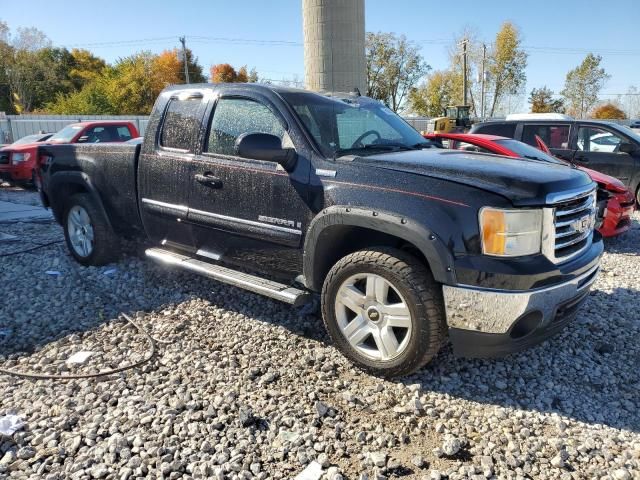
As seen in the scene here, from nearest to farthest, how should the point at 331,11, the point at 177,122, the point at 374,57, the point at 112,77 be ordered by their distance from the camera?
the point at 177,122 → the point at 331,11 → the point at 112,77 → the point at 374,57

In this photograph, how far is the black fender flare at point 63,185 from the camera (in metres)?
5.28

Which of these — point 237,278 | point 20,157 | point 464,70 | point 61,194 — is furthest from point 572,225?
point 464,70

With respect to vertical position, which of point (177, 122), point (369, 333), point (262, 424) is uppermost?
point (177, 122)

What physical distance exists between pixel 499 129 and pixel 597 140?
1620mm

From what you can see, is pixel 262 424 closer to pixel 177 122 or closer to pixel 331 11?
pixel 177 122

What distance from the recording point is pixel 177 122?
4.57 meters

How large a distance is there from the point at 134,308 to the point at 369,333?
233cm

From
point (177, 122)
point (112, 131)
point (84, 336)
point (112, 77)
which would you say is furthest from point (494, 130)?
point (112, 77)

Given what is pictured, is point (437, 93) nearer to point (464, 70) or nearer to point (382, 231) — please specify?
point (464, 70)

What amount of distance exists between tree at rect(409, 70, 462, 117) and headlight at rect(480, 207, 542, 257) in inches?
2321

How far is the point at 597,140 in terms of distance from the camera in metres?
8.99

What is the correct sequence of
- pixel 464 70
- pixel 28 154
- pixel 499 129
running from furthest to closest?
1. pixel 464 70
2. pixel 28 154
3. pixel 499 129

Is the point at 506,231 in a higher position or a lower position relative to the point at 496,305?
higher

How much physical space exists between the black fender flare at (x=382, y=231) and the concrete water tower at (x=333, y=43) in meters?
9.96
